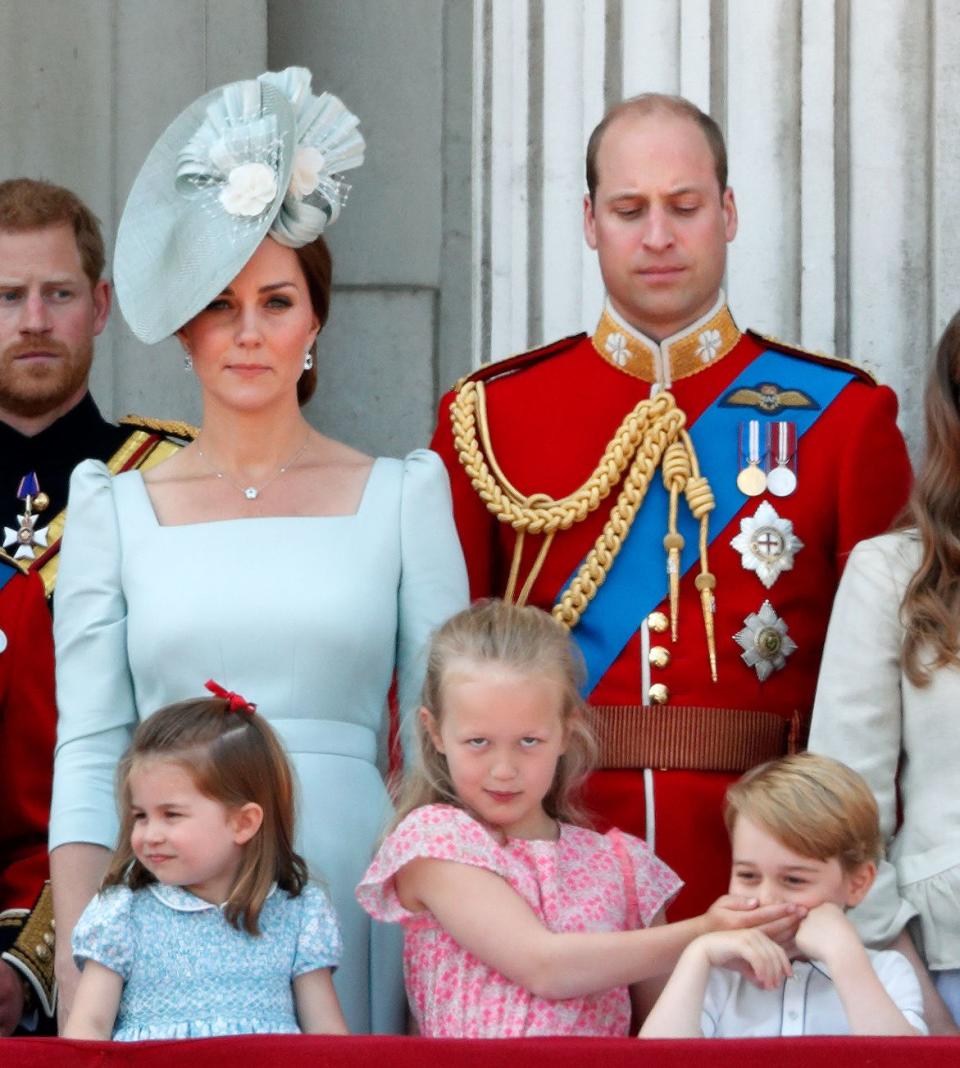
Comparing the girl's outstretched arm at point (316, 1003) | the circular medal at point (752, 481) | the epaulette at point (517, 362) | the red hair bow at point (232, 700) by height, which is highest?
the epaulette at point (517, 362)

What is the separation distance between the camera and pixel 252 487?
357 centimetres

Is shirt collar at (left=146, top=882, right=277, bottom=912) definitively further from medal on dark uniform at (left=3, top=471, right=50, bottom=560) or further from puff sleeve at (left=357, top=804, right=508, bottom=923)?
medal on dark uniform at (left=3, top=471, right=50, bottom=560)

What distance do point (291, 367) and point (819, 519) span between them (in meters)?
0.75

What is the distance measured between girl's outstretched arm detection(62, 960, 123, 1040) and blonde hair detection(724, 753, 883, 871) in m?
0.73

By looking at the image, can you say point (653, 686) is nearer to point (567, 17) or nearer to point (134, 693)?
point (134, 693)

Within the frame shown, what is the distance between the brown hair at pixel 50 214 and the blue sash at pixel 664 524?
44.8 inches

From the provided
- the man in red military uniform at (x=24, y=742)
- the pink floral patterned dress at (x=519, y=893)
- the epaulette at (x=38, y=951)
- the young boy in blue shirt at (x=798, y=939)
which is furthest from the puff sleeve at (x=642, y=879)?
the man in red military uniform at (x=24, y=742)

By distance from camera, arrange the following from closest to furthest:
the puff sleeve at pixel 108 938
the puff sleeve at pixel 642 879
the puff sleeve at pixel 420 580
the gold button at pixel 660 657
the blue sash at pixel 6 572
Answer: the puff sleeve at pixel 108 938 < the puff sleeve at pixel 642 879 < the puff sleeve at pixel 420 580 < the gold button at pixel 660 657 < the blue sash at pixel 6 572

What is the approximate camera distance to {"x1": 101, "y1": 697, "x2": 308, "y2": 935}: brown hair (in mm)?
3139

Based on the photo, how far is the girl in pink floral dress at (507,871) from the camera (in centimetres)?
315

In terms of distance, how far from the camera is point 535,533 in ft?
12.5

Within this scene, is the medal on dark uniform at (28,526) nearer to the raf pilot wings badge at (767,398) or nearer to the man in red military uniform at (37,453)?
the man in red military uniform at (37,453)

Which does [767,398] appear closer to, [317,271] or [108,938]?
[317,271]

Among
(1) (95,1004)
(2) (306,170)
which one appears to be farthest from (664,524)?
(1) (95,1004)
